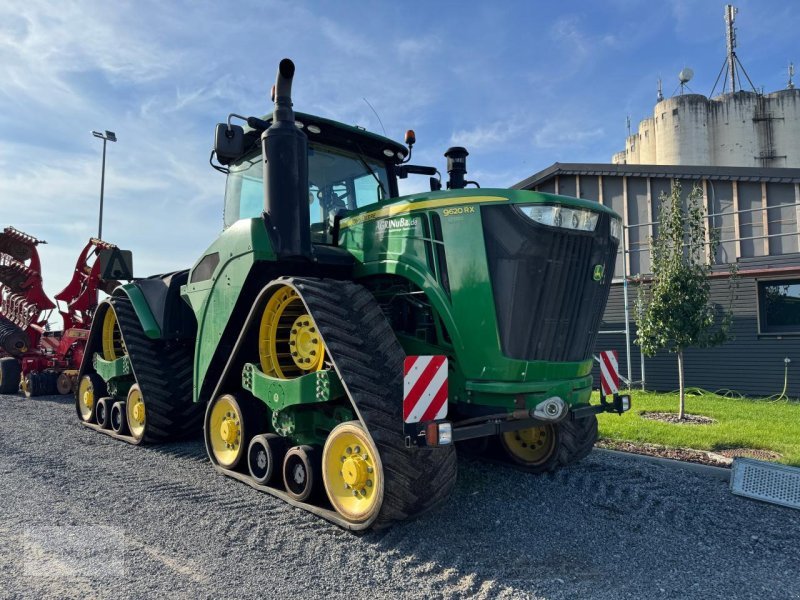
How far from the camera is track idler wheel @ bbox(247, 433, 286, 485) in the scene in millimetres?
4707

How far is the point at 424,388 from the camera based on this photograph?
3727mm

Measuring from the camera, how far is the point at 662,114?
33.8m

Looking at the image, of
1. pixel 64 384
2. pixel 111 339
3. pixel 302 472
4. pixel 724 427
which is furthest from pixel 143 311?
pixel 724 427

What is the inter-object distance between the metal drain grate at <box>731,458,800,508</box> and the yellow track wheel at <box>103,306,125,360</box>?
7.25 m

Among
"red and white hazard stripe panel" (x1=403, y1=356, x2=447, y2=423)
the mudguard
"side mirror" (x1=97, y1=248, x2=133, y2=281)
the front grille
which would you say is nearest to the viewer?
"red and white hazard stripe panel" (x1=403, y1=356, x2=447, y2=423)

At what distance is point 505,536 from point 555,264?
1.86m

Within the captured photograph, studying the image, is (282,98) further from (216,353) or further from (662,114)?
(662,114)

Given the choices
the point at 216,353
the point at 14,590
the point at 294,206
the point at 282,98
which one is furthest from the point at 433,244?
the point at 14,590

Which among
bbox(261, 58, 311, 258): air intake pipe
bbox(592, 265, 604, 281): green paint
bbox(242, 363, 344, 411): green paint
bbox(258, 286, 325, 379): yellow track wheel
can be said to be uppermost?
bbox(261, 58, 311, 258): air intake pipe

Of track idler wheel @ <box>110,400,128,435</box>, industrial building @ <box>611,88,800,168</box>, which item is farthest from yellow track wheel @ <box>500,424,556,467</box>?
industrial building @ <box>611,88,800,168</box>

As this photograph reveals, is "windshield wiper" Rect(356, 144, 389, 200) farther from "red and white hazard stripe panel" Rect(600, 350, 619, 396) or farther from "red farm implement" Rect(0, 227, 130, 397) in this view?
"red farm implement" Rect(0, 227, 130, 397)

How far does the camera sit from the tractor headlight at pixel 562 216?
4.00 metres

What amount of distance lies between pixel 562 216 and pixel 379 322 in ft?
4.80

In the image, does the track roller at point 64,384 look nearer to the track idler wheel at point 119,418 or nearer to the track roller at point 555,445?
the track idler wheel at point 119,418
